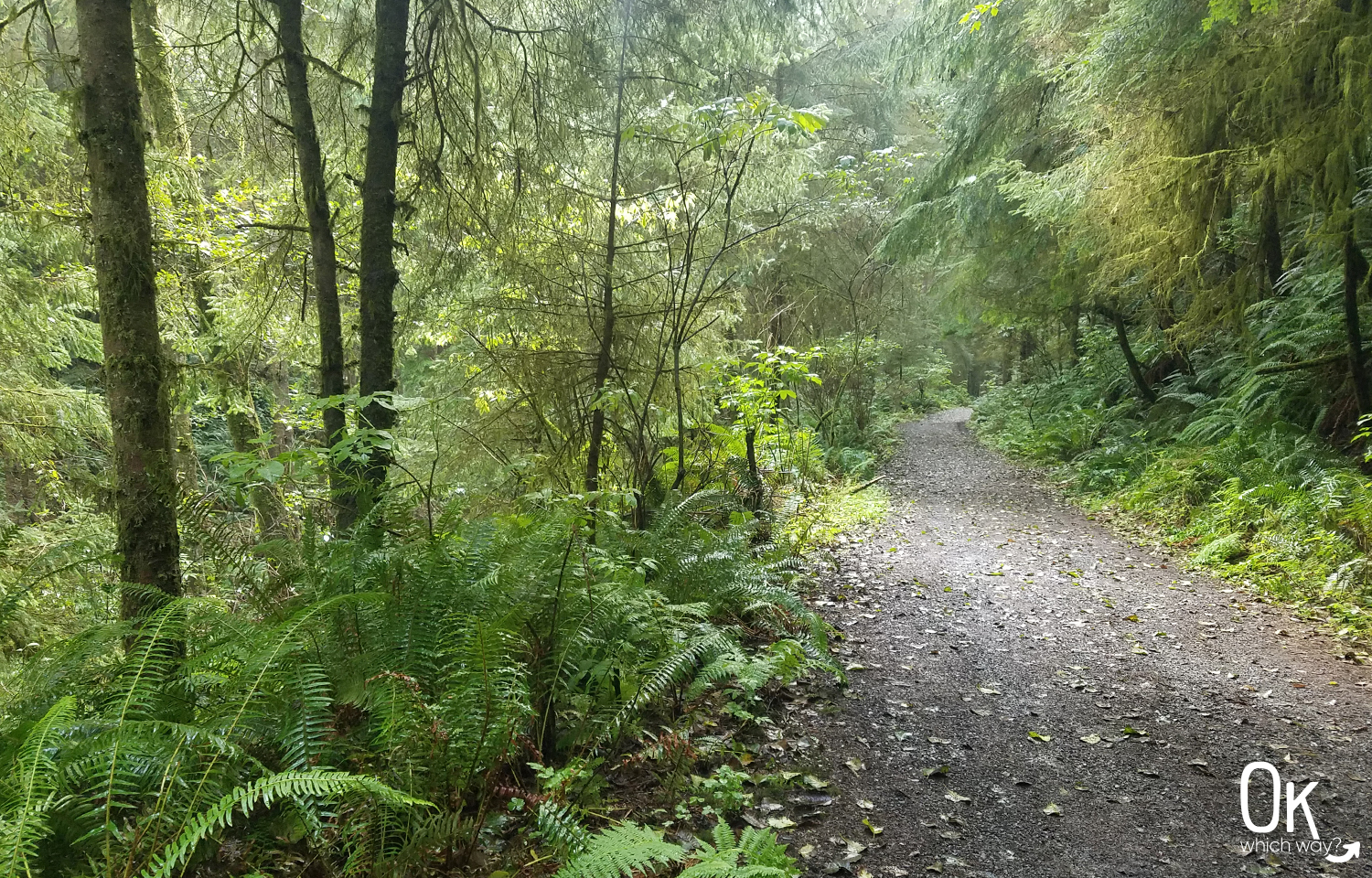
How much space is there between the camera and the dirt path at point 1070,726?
288cm

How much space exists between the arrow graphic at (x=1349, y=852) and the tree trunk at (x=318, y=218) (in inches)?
209

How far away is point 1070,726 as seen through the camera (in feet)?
12.7

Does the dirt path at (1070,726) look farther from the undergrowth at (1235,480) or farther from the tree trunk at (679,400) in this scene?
the tree trunk at (679,400)

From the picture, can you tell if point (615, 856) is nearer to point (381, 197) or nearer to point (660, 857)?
point (660, 857)

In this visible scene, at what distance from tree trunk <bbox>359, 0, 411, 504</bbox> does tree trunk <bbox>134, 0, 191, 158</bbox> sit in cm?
127

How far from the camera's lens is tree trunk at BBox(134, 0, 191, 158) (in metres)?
4.47

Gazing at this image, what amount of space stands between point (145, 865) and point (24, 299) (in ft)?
21.4

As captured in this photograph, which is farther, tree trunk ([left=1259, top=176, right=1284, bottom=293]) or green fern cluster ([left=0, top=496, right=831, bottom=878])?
tree trunk ([left=1259, top=176, right=1284, bottom=293])

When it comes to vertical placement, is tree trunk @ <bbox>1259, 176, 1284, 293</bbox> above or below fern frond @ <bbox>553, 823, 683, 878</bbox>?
above

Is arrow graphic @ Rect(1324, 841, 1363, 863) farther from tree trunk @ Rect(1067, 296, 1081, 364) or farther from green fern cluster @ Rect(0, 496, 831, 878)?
tree trunk @ Rect(1067, 296, 1081, 364)

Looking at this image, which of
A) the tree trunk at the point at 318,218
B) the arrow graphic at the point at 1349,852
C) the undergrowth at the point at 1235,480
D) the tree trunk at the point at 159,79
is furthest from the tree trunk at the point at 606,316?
the undergrowth at the point at 1235,480

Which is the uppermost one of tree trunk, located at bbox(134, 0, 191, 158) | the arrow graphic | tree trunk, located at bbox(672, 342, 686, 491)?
tree trunk, located at bbox(134, 0, 191, 158)

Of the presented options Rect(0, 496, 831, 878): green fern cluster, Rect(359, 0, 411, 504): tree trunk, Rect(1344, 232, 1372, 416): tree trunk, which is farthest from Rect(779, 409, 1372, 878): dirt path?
Rect(359, 0, 411, 504): tree trunk

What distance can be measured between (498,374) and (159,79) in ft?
9.73
